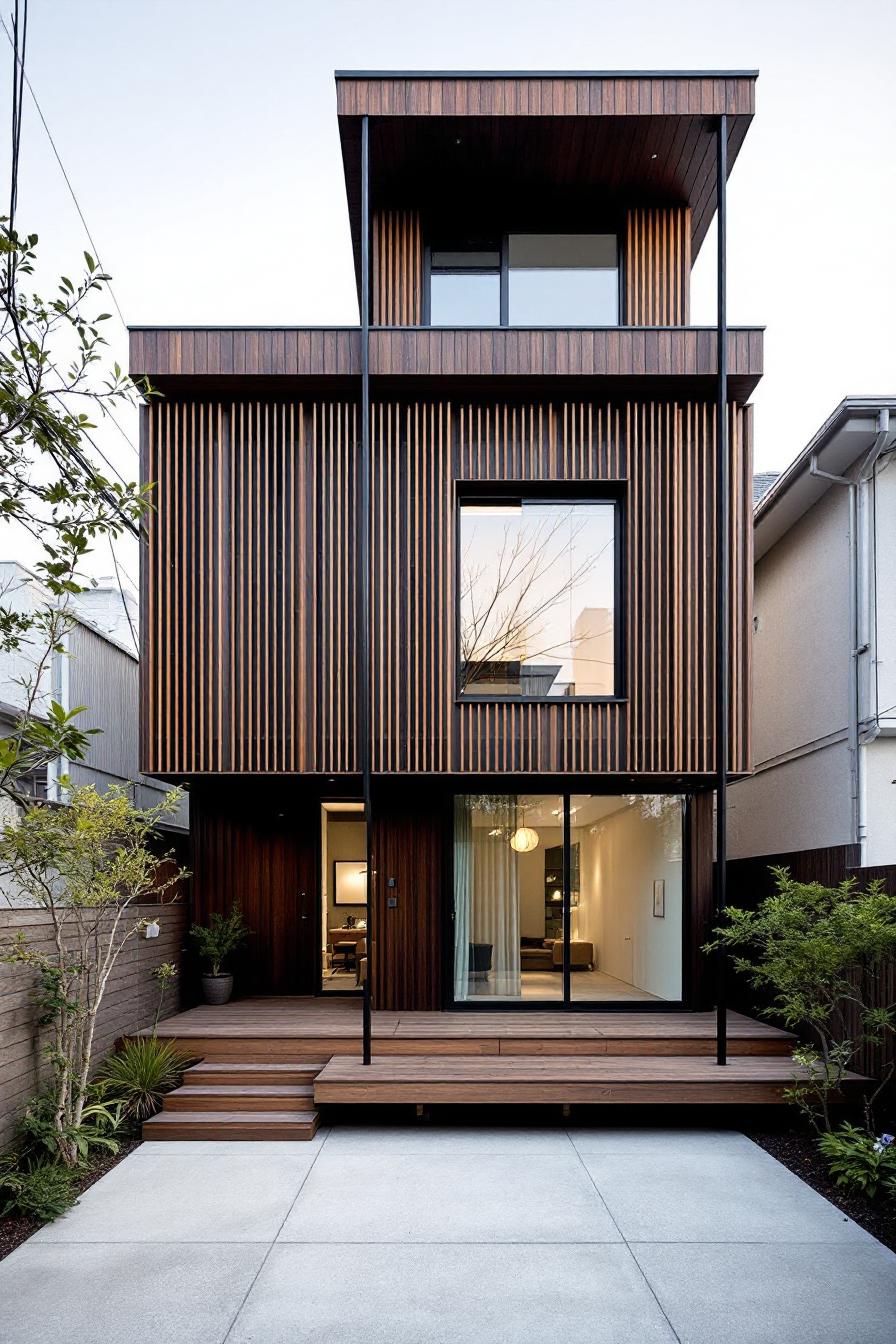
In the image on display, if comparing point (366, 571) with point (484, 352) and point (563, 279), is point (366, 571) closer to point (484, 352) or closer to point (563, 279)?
point (484, 352)

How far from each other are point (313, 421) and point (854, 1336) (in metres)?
7.00

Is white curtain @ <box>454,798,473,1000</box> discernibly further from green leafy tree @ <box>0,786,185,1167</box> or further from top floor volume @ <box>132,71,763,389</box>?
top floor volume @ <box>132,71,763,389</box>

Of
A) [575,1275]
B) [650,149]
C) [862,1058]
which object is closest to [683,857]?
[862,1058]

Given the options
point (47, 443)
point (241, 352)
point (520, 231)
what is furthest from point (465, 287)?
point (47, 443)

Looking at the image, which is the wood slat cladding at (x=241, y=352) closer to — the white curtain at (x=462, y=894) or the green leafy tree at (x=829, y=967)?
the white curtain at (x=462, y=894)

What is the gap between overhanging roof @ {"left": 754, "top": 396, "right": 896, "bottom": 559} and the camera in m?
7.62

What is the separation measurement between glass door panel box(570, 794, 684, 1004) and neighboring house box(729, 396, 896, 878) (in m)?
1.14

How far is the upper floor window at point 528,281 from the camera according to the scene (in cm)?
888

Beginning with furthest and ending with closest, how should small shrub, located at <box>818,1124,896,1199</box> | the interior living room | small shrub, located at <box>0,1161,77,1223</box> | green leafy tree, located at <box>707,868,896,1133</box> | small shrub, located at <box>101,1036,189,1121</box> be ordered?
the interior living room → small shrub, located at <box>101,1036,189,1121</box> → green leafy tree, located at <box>707,868,896,1133</box> → small shrub, located at <box>818,1124,896,1199</box> → small shrub, located at <box>0,1161,77,1223</box>

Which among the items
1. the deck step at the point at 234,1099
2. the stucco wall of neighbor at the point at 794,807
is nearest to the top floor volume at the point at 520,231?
the stucco wall of neighbor at the point at 794,807

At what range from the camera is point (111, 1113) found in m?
6.66

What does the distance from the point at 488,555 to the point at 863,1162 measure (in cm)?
512

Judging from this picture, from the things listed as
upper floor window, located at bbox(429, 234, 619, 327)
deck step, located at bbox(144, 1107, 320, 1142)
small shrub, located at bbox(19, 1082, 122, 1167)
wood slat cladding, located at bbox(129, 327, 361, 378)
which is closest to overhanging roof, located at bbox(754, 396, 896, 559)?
upper floor window, located at bbox(429, 234, 619, 327)

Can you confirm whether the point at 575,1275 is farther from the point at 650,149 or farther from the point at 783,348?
the point at 783,348
